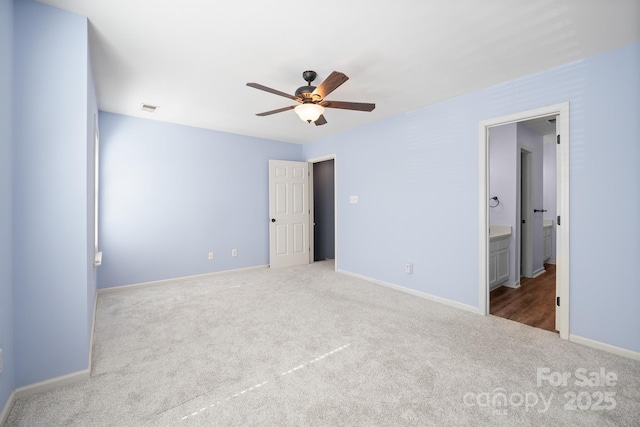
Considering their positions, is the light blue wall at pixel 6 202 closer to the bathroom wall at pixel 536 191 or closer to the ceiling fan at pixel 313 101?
the ceiling fan at pixel 313 101

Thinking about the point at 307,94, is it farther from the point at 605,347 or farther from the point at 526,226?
the point at 526,226

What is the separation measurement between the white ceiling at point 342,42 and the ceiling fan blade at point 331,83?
0.28 meters

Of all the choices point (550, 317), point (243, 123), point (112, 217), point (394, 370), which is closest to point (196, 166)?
point (243, 123)

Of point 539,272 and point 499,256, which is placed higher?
point 499,256

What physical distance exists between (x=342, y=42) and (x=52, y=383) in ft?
10.3

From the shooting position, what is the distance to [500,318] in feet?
9.64

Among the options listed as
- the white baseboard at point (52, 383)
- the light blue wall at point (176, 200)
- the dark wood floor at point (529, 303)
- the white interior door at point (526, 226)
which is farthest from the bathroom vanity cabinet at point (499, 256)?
the white baseboard at point (52, 383)

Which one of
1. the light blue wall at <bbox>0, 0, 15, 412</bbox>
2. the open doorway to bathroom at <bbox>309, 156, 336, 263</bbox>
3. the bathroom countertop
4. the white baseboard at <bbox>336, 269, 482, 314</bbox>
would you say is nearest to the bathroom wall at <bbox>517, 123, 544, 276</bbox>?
the bathroom countertop

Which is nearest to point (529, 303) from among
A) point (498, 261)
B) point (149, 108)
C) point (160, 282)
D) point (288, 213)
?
point (498, 261)

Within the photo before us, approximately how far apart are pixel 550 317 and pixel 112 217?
18.0 feet

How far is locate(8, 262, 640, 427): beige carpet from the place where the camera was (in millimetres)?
1584

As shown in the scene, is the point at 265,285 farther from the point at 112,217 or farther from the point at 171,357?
the point at 112,217

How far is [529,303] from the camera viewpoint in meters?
Result: 3.38

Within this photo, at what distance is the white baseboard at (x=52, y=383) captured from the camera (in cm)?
174
